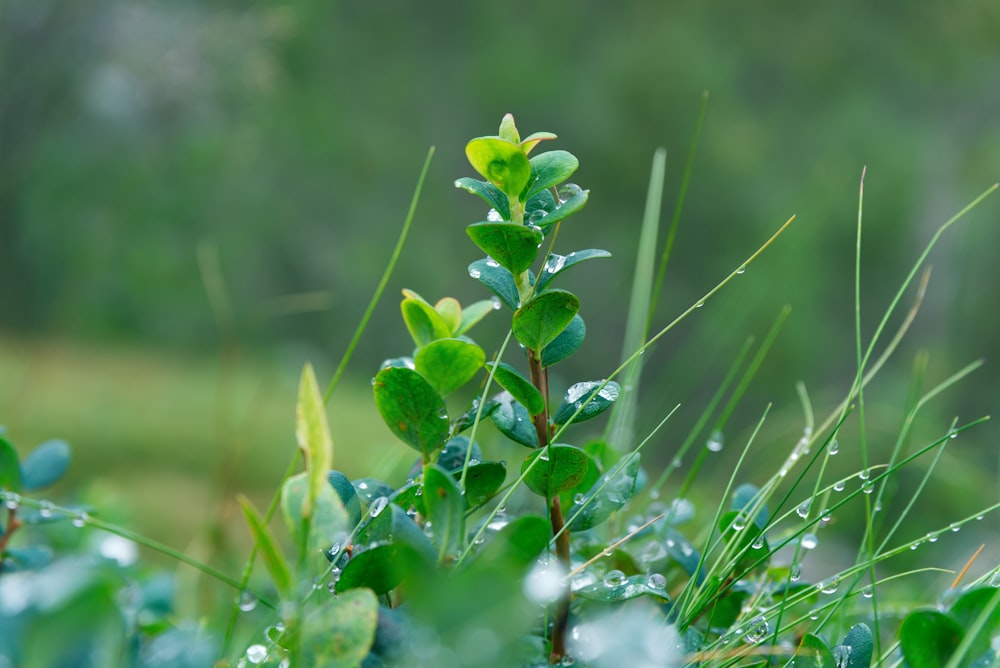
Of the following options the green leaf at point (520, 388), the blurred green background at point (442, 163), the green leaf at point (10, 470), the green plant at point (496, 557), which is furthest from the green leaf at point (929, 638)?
the blurred green background at point (442, 163)

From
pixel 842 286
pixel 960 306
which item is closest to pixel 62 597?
pixel 960 306

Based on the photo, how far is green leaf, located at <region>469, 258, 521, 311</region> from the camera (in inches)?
10.2

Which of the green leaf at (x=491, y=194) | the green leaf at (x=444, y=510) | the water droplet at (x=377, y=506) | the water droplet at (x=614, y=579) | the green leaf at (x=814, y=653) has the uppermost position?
the green leaf at (x=491, y=194)

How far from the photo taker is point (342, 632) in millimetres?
178

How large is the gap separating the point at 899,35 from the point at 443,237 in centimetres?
349

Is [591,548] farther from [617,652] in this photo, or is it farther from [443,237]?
[443,237]

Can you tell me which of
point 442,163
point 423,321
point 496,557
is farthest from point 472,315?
point 442,163

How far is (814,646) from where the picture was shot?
23cm

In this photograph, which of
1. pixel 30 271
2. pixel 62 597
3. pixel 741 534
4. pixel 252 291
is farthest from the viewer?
pixel 252 291

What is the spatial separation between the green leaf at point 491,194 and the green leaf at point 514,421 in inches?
2.3

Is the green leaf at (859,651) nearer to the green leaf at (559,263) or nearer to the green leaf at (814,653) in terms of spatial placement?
the green leaf at (814,653)

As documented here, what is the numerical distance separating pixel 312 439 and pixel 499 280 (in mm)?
94

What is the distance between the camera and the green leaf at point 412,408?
0.79ft

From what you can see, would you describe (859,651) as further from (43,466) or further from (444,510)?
(43,466)
